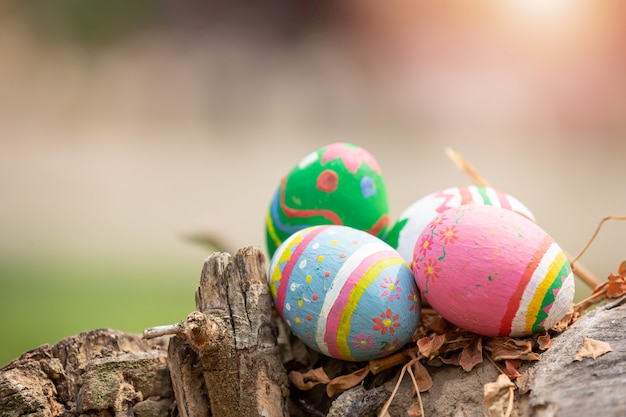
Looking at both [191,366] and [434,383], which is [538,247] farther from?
[191,366]

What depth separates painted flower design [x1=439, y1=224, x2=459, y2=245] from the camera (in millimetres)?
1260

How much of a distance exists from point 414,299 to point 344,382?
0.81 feet

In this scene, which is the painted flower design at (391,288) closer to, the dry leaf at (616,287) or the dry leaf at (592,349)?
the dry leaf at (592,349)

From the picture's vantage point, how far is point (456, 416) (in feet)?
4.04

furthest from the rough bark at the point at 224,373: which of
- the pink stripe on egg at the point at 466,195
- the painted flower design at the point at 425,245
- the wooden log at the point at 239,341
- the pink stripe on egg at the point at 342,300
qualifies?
the pink stripe on egg at the point at 466,195

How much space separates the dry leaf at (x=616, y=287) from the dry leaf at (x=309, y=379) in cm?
68

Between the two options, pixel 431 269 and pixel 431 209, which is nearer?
pixel 431 269

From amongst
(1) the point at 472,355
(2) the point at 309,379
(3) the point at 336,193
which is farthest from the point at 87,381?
(1) the point at 472,355

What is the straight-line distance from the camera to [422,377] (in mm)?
1319

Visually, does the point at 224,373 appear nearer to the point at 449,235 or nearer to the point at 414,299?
the point at 414,299

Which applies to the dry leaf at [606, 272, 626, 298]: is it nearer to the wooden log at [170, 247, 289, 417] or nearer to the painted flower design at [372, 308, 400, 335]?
the painted flower design at [372, 308, 400, 335]

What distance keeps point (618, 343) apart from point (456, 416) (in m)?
0.34

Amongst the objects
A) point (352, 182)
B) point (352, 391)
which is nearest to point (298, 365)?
point (352, 391)

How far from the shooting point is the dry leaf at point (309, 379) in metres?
1.40
